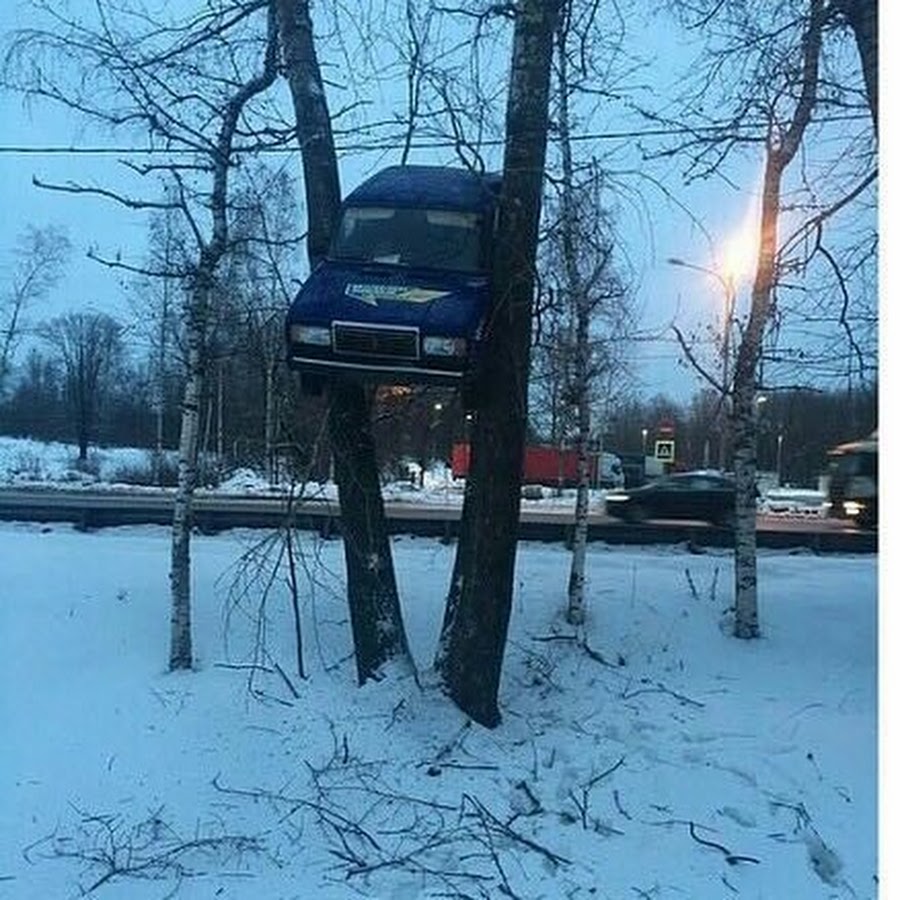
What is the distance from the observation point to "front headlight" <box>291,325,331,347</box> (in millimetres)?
6344

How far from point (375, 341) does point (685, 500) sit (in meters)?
14.2

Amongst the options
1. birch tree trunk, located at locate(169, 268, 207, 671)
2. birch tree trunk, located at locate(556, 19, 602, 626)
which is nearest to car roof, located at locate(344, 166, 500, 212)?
birch tree trunk, located at locate(556, 19, 602, 626)

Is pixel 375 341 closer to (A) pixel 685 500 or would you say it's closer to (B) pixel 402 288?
(B) pixel 402 288

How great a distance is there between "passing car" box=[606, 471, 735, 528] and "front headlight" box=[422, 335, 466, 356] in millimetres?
14051

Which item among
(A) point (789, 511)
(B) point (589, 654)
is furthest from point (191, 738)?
(A) point (789, 511)

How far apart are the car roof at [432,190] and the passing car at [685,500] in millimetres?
12888

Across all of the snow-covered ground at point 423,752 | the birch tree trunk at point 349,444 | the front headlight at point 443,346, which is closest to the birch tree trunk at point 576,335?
the snow-covered ground at point 423,752

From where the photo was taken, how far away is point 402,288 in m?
6.48

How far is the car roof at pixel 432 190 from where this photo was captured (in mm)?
7340

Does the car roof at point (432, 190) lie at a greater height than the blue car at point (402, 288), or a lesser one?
greater

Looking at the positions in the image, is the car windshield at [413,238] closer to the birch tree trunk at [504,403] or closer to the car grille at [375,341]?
the birch tree trunk at [504,403]

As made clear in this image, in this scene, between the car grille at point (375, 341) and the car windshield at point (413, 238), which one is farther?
the car windshield at point (413, 238)

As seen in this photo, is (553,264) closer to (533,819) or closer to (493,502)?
(493,502)

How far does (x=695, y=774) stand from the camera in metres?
6.37
